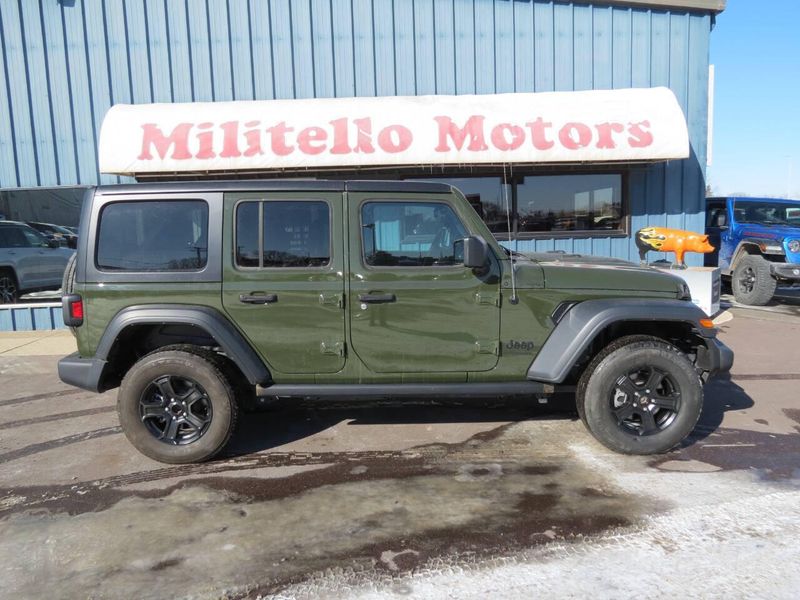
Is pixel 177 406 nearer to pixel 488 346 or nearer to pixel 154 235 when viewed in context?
pixel 154 235

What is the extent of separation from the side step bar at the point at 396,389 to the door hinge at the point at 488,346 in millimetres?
245

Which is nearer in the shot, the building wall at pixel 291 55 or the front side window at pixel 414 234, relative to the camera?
the front side window at pixel 414 234

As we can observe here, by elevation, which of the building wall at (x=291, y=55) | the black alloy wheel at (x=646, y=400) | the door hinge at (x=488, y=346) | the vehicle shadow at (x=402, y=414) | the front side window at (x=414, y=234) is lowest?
the vehicle shadow at (x=402, y=414)

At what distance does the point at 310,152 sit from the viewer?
316 inches

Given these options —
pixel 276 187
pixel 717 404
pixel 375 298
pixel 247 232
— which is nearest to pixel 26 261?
pixel 247 232

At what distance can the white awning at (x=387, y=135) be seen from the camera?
316 inches

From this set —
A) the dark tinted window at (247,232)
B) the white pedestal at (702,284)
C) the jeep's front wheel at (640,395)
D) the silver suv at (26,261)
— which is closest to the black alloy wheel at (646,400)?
the jeep's front wheel at (640,395)

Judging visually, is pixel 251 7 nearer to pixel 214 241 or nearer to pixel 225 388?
pixel 214 241

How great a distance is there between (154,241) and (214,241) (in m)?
0.44

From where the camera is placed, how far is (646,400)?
13.2 ft

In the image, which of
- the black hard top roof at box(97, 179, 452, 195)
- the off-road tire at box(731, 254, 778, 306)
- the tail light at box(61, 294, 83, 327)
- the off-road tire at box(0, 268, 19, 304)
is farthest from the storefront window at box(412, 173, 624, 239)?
the off-road tire at box(0, 268, 19, 304)

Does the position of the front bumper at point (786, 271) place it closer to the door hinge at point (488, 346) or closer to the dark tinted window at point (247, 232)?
the door hinge at point (488, 346)

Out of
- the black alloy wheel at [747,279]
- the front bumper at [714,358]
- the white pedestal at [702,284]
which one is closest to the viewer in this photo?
the front bumper at [714,358]

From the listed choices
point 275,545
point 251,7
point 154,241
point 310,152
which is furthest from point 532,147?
point 275,545
